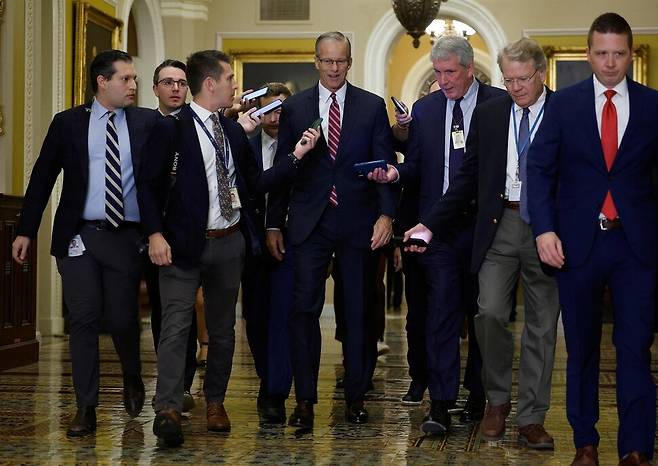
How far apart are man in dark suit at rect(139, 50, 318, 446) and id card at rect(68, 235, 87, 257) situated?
1.13 ft

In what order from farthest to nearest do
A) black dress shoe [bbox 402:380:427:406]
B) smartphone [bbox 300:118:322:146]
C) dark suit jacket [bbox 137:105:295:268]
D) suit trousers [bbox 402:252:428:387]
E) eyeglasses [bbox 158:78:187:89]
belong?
eyeglasses [bbox 158:78:187:89] < black dress shoe [bbox 402:380:427:406] < suit trousers [bbox 402:252:428:387] < smartphone [bbox 300:118:322:146] < dark suit jacket [bbox 137:105:295:268]

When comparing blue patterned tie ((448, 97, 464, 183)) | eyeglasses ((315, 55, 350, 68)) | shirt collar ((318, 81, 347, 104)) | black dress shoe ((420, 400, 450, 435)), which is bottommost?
black dress shoe ((420, 400, 450, 435))

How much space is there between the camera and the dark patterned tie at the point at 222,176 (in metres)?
5.17

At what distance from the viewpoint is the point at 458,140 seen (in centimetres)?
556

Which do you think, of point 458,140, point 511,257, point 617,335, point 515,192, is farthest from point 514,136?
point 617,335

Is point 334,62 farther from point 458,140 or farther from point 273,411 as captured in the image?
point 273,411

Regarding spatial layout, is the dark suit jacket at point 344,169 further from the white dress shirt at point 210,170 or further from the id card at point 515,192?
the id card at point 515,192

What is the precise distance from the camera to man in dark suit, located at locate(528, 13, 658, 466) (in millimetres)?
4234

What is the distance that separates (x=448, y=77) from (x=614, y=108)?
1327 millimetres

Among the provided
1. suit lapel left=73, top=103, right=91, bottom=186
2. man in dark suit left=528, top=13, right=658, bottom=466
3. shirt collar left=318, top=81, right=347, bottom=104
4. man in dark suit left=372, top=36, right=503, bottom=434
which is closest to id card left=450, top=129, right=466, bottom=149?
man in dark suit left=372, top=36, right=503, bottom=434

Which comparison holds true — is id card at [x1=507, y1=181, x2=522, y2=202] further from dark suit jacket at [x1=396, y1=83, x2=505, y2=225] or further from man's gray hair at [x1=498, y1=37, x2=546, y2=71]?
dark suit jacket at [x1=396, y1=83, x2=505, y2=225]

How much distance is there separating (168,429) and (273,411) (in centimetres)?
84

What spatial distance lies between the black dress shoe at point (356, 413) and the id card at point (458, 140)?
1211 mm

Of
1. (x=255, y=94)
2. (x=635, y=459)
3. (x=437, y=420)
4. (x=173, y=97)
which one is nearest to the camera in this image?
(x=635, y=459)
